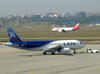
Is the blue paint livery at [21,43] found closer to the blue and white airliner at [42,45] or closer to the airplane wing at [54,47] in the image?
the blue and white airliner at [42,45]

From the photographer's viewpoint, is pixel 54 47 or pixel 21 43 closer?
pixel 21 43

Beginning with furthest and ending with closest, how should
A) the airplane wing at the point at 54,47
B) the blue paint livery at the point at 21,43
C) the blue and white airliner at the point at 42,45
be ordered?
the airplane wing at the point at 54,47 < the blue and white airliner at the point at 42,45 < the blue paint livery at the point at 21,43

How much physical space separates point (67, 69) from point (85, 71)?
3096 mm

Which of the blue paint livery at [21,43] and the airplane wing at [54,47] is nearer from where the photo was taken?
the blue paint livery at [21,43]

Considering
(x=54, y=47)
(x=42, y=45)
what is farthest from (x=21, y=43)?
(x=54, y=47)

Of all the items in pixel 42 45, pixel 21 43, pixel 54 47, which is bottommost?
pixel 54 47

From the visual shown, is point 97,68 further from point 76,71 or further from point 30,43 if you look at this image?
point 30,43

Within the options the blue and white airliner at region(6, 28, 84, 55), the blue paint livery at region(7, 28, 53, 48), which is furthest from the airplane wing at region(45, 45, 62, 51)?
the blue paint livery at region(7, 28, 53, 48)

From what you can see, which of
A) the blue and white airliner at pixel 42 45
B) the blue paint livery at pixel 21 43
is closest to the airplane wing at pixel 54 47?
the blue and white airliner at pixel 42 45

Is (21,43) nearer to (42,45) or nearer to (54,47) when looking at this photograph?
(42,45)

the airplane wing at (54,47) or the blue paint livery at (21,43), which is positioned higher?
the blue paint livery at (21,43)

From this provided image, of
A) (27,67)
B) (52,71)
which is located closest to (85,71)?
(52,71)

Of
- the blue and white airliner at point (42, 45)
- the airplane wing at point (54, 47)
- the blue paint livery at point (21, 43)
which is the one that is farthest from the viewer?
the airplane wing at point (54, 47)

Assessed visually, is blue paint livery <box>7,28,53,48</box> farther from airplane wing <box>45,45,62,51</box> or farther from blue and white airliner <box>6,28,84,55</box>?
airplane wing <box>45,45,62,51</box>
